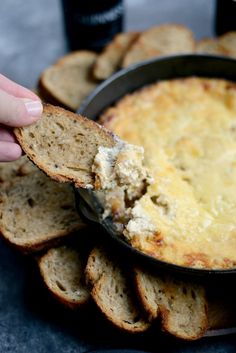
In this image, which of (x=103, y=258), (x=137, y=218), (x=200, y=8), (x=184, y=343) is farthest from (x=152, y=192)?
(x=200, y=8)

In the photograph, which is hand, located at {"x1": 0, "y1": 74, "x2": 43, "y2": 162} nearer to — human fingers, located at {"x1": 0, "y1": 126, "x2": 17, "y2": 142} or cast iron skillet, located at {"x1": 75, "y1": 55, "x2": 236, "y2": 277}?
human fingers, located at {"x1": 0, "y1": 126, "x2": 17, "y2": 142}

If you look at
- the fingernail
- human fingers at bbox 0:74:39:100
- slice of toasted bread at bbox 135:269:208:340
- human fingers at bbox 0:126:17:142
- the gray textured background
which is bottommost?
the gray textured background

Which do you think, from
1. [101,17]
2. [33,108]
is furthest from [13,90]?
[101,17]

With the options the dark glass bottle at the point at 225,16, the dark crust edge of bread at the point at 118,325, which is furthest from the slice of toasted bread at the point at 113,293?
the dark glass bottle at the point at 225,16

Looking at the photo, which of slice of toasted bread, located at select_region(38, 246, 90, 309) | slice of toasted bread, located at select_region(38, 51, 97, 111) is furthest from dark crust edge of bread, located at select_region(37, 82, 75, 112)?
slice of toasted bread, located at select_region(38, 246, 90, 309)

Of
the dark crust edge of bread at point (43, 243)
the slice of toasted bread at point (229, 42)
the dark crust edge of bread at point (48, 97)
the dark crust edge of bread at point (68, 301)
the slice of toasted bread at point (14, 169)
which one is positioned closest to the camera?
the dark crust edge of bread at point (68, 301)

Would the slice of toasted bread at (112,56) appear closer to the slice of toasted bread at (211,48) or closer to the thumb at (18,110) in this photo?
the slice of toasted bread at (211,48)

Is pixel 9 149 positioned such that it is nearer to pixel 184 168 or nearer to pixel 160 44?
pixel 184 168
